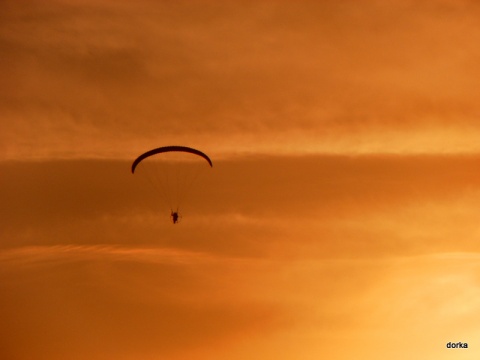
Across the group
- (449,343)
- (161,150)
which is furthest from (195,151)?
(449,343)

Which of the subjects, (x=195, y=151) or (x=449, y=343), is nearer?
(x=195, y=151)

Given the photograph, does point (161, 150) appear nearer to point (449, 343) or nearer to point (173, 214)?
point (173, 214)

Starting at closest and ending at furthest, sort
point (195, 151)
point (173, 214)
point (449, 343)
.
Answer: point (195, 151)
point (173, 214)
point (449, 343)

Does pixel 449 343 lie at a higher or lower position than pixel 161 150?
lower

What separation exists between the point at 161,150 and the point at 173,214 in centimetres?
863

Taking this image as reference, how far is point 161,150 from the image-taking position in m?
113

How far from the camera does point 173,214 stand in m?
119

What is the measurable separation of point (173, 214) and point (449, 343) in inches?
1208

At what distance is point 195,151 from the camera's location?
112250mm

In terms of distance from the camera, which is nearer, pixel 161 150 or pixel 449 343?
pixel 161 150

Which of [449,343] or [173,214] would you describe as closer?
[173,214]

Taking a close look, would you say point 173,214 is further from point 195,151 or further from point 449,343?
point 449,343

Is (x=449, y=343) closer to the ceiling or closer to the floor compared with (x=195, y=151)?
closer to the floor

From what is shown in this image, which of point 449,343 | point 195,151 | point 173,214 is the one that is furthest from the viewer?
point 449,343
